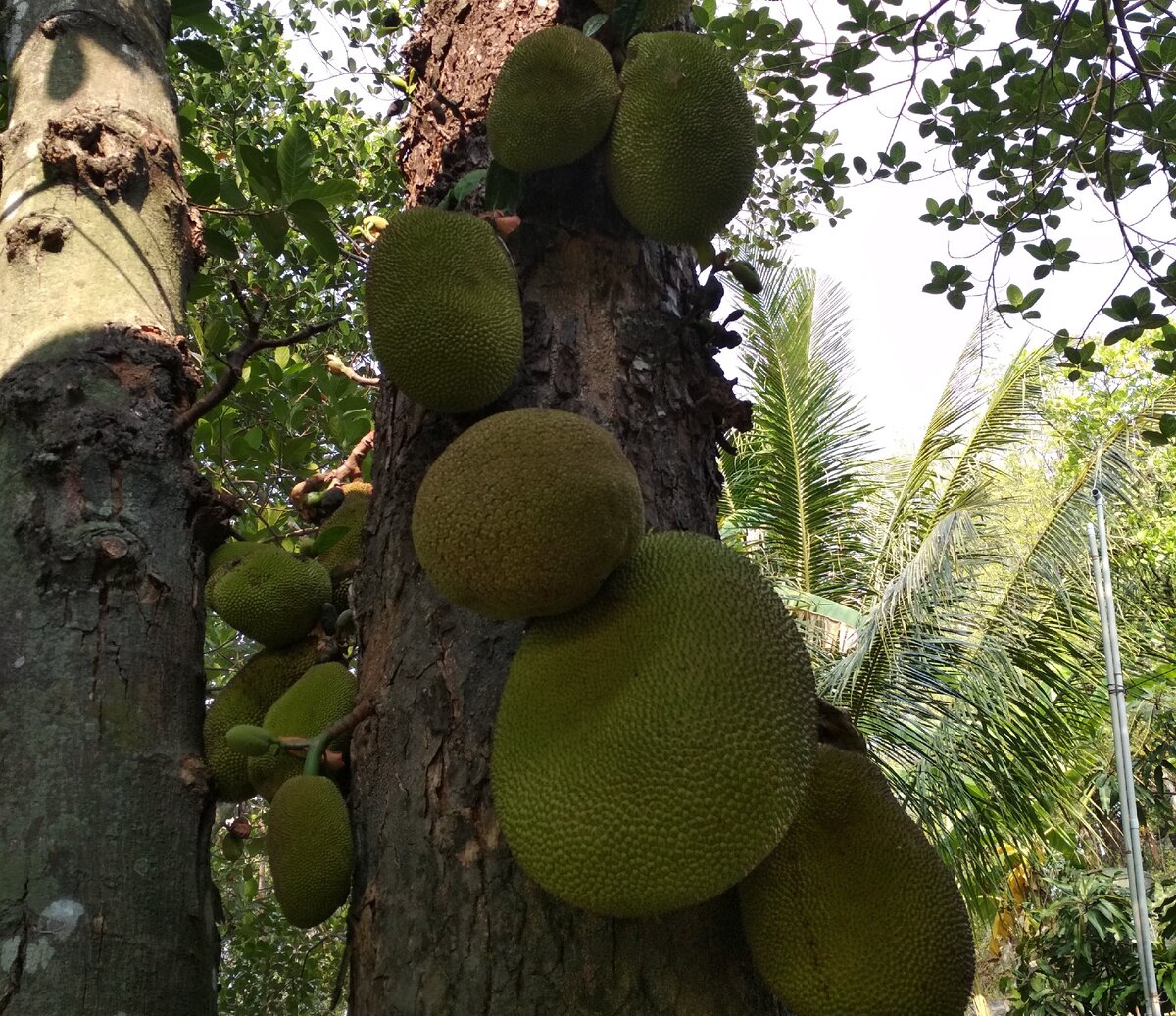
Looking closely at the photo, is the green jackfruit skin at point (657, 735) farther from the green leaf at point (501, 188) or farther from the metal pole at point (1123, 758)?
the metal pole at point (1123, 758)

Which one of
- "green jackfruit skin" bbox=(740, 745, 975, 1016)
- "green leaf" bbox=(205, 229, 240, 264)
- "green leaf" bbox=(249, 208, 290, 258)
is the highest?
"green leaf" bbox=(249, 208, 290, 258)

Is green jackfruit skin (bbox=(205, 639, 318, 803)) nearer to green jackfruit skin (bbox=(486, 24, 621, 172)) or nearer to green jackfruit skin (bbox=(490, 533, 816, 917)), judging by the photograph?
green jackfruit skin (bbox=(490, 533, 816, 917))

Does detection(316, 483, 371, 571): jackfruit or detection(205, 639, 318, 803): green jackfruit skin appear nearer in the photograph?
→ detection(205, 639, 318, 803): green jackfruit skin

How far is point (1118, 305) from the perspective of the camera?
188cm

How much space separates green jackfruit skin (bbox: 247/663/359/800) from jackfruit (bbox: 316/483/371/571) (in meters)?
0.26

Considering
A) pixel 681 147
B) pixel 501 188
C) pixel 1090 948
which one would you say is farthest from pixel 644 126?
pixel 1090 948

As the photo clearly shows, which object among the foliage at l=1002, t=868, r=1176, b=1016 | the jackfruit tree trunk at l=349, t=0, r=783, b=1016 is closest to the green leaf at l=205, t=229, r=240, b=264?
the jackfruit tree trunk at l=349, t=0, r=783, b=1016

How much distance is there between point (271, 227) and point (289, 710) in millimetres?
918

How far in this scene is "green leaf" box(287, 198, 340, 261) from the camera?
1.59 m

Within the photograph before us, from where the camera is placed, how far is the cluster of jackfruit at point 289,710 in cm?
93

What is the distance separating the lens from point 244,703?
3.95 feet

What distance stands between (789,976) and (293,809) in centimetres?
50

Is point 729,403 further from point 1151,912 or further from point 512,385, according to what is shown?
point 1151,912

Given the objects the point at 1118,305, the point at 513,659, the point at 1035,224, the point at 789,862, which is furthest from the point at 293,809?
the point at 1035,224
